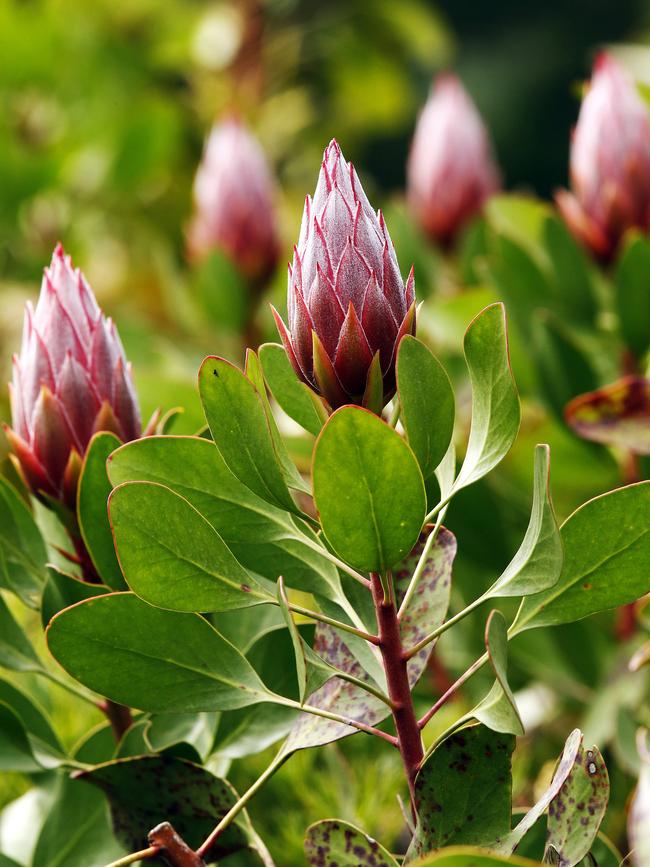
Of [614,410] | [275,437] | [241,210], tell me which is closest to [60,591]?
[275,437]

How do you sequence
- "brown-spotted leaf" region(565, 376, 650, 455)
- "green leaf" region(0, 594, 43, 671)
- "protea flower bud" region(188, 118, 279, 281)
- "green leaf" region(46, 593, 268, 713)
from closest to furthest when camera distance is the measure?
"green leaf" region(46, 593, 268, 713), "green leaf" region(0, 594, 43, 671), "brown-spotted leaf" region(565, 376, 650, 455), "protea flower bud" region(188, 118, 279, 281)

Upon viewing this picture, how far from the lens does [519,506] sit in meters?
0.84

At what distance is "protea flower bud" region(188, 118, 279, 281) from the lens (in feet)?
4.31

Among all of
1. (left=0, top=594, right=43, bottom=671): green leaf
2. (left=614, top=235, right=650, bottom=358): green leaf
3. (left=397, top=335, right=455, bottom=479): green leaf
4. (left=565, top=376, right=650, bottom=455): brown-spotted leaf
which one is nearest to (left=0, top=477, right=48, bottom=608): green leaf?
(left=0, top=594, right=43, bottom=671): green leaf

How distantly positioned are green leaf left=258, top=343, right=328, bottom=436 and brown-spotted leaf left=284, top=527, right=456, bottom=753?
9 cm

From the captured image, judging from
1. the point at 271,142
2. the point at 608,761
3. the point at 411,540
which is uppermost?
the point at 271,142

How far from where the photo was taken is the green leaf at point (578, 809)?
43 centimetres

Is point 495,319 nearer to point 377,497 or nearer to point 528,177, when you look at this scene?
point 377,497

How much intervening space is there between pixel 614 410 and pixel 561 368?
0.12 meters

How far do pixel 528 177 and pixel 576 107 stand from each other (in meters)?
0.57

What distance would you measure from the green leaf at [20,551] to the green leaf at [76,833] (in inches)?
4.4

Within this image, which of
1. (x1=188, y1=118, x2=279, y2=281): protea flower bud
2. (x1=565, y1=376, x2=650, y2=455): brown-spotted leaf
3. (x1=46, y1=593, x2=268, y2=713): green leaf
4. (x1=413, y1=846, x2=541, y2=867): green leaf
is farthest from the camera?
(x1=188, y1=118, x2=279, y2=281): protea flower bud

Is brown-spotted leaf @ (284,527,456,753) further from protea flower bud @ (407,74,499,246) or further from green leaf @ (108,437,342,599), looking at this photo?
protea flower bud @ (407,74,499,246)

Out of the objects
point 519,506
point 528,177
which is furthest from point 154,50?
point 528,177
